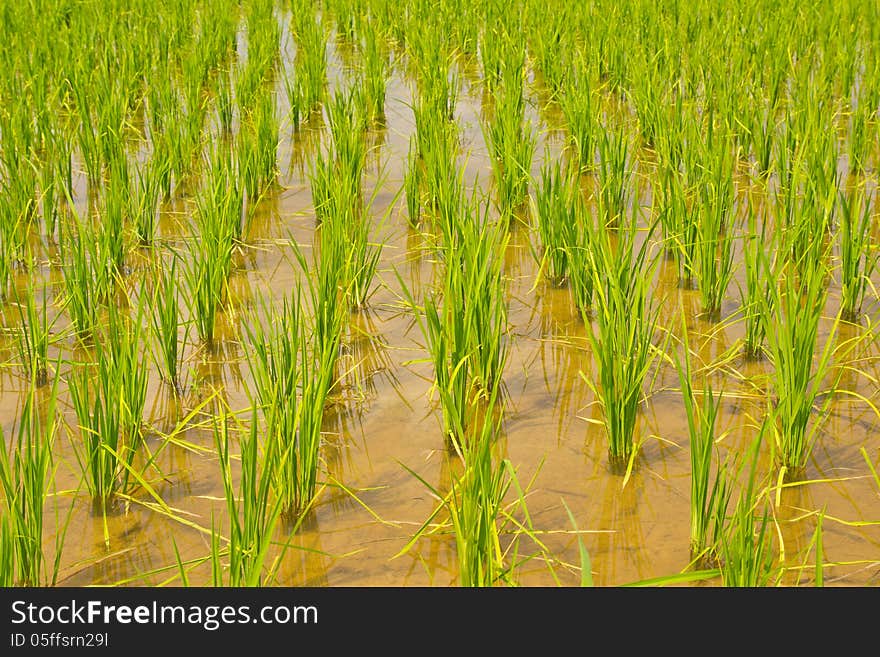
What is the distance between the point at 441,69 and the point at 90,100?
158 centimetres

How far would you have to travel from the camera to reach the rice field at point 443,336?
2123 millimetres

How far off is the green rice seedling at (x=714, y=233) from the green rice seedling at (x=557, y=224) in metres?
0.36

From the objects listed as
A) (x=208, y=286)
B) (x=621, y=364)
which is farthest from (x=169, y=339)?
(x=621, y=364)

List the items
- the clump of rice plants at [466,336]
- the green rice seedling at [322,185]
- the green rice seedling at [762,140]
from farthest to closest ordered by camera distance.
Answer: the green rice seedling at [762,140] → the green rice seedling at [322,185] → the clump of rice plants at [466,336]

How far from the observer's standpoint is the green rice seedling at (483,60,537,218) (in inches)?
148

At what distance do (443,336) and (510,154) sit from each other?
145 cm

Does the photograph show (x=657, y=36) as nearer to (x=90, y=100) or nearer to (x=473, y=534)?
(x=90, y=100)

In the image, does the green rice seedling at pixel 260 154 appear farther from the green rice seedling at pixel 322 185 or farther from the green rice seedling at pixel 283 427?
the green rice seedling at pixel 283 427

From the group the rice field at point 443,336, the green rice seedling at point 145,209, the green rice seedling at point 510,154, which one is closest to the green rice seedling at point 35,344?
the rice field at point 443,336

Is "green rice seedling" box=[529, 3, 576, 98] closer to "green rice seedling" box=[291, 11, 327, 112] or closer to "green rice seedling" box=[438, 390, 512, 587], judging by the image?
"green rice seedling" box=[291, 11, 327, 112]

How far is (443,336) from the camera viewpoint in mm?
2479

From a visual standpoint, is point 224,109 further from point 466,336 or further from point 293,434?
point 293,434

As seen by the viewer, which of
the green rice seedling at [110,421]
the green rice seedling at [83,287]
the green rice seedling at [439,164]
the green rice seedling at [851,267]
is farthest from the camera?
the green rice seedling at [439,164]

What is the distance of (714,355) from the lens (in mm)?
2906
